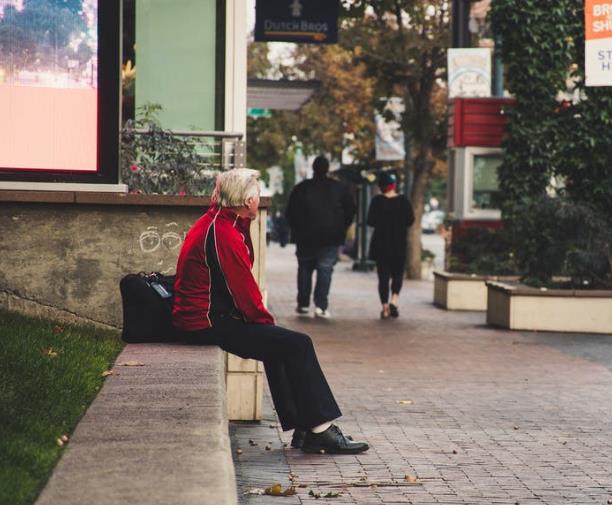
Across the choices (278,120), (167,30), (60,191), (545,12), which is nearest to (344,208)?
(545,12)

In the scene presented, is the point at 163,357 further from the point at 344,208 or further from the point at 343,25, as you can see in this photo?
the point at 343,25

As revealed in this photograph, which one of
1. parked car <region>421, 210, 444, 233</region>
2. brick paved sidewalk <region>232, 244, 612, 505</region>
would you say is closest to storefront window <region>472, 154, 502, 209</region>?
brick paved sidewalk <region>232, 244, 612, 505</region>

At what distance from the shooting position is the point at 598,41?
14742 mm

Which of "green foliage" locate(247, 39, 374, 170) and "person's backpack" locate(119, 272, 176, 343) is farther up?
"green foliage" locate(247, 39, 374, 170)

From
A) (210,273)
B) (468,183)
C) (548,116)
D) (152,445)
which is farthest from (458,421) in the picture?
(468,183)

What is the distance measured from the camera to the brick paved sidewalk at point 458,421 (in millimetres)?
6906

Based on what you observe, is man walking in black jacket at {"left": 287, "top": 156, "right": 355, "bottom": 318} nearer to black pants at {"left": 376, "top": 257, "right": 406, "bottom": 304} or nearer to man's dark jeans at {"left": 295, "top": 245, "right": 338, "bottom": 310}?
man's dark jeans at {"left": 295, "top": 245, "right": 338, "bottom": 310}

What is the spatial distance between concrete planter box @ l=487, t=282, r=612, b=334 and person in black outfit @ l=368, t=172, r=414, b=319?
200cm

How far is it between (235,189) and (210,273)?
0.49 m

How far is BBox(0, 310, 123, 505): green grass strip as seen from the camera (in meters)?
4.89

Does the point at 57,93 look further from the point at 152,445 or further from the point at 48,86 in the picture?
the point at 152,445

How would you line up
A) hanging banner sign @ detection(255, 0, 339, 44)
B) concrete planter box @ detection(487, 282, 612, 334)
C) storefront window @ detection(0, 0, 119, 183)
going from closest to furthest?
1. storefront window @ detection(0, 0, 119, 183)
2. concrete planter box @ detection(487, 282, 612, 334)
3. hanging banner sign @ detection(255, 0, 339, 44)

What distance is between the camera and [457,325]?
1738 cm

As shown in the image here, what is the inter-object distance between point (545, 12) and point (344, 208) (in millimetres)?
5085
